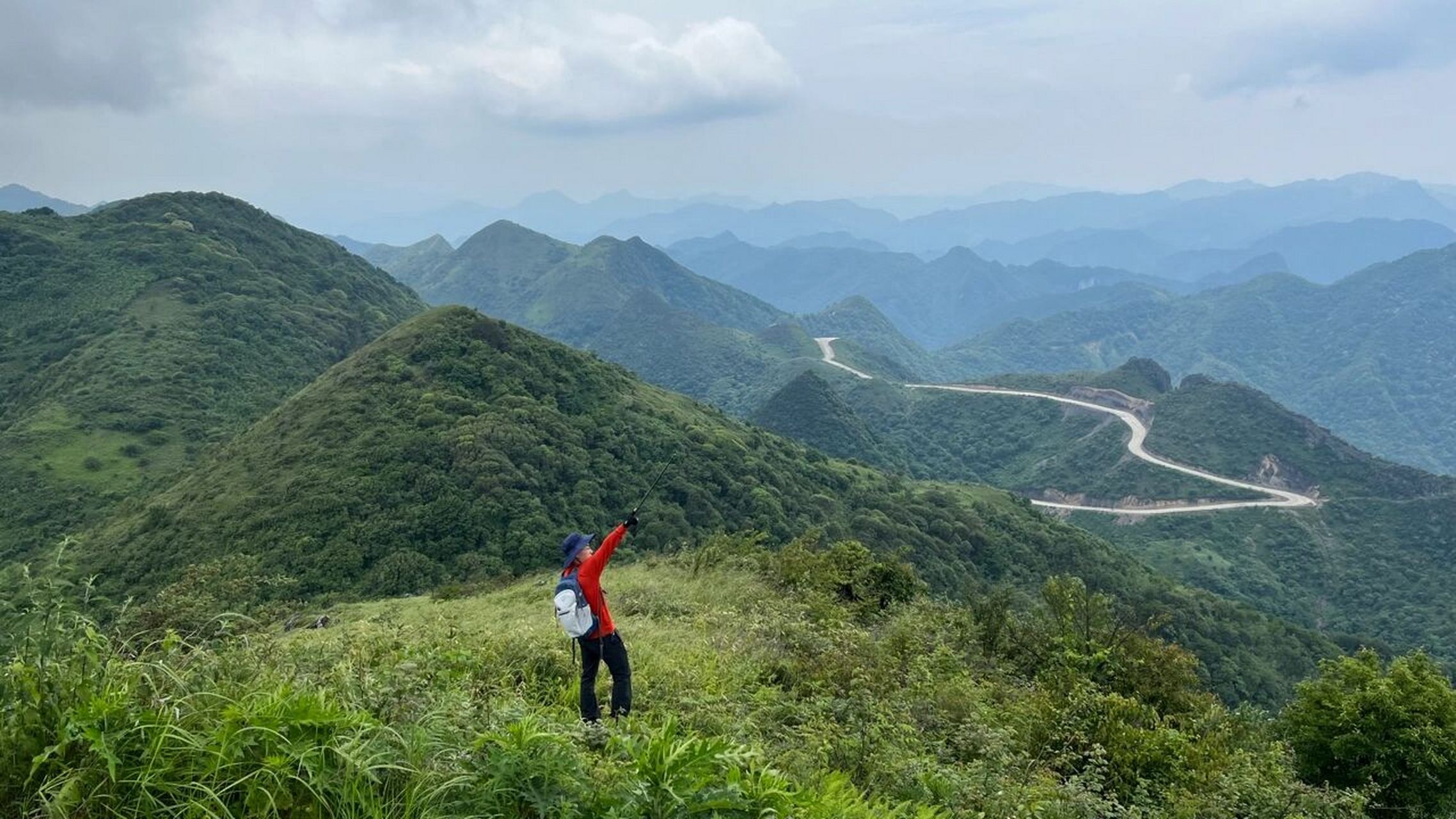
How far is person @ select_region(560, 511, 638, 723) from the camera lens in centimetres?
702

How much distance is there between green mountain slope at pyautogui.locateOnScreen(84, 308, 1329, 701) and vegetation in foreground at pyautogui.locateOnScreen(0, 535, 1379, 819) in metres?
21.2

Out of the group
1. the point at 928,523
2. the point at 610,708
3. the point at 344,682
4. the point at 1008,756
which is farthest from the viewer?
the point at 928,523

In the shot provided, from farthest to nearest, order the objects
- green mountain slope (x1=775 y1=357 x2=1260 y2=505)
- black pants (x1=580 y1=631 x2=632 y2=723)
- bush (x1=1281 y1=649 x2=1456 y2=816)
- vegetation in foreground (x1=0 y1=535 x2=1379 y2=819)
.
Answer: green mountain slope (x1=775 y1=357 x2=1260 y2=505), bush (x1=1281 y1=649 x2=1456 y2=816), black pants (x1=580 y1=631 x2=632 y2=723), vegetation in foreground (x1=0 y1=535 x2=1379 y2=819)

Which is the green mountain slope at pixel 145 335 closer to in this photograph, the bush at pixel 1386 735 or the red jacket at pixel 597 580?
the red jacket at pixel 597 580

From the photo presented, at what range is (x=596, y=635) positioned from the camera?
707 centimetres

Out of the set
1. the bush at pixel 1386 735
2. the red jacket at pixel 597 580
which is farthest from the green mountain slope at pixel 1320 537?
the red jacket at pixel 597 580

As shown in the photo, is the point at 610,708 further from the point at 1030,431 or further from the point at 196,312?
the point at 1030,431

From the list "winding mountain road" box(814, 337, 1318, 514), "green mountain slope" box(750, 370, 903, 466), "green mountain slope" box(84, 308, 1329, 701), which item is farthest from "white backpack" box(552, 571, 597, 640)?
"green mountain slope" box(750, 370, 903, 466)

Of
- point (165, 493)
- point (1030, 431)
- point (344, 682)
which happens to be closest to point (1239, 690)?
point (344, 682)

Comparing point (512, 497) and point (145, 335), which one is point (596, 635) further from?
point (145, 335)

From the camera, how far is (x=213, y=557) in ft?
107

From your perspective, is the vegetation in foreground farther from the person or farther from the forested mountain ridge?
the forested mountain ridge

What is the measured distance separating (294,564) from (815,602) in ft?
88.1

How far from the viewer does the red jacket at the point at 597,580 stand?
23.0 ft
